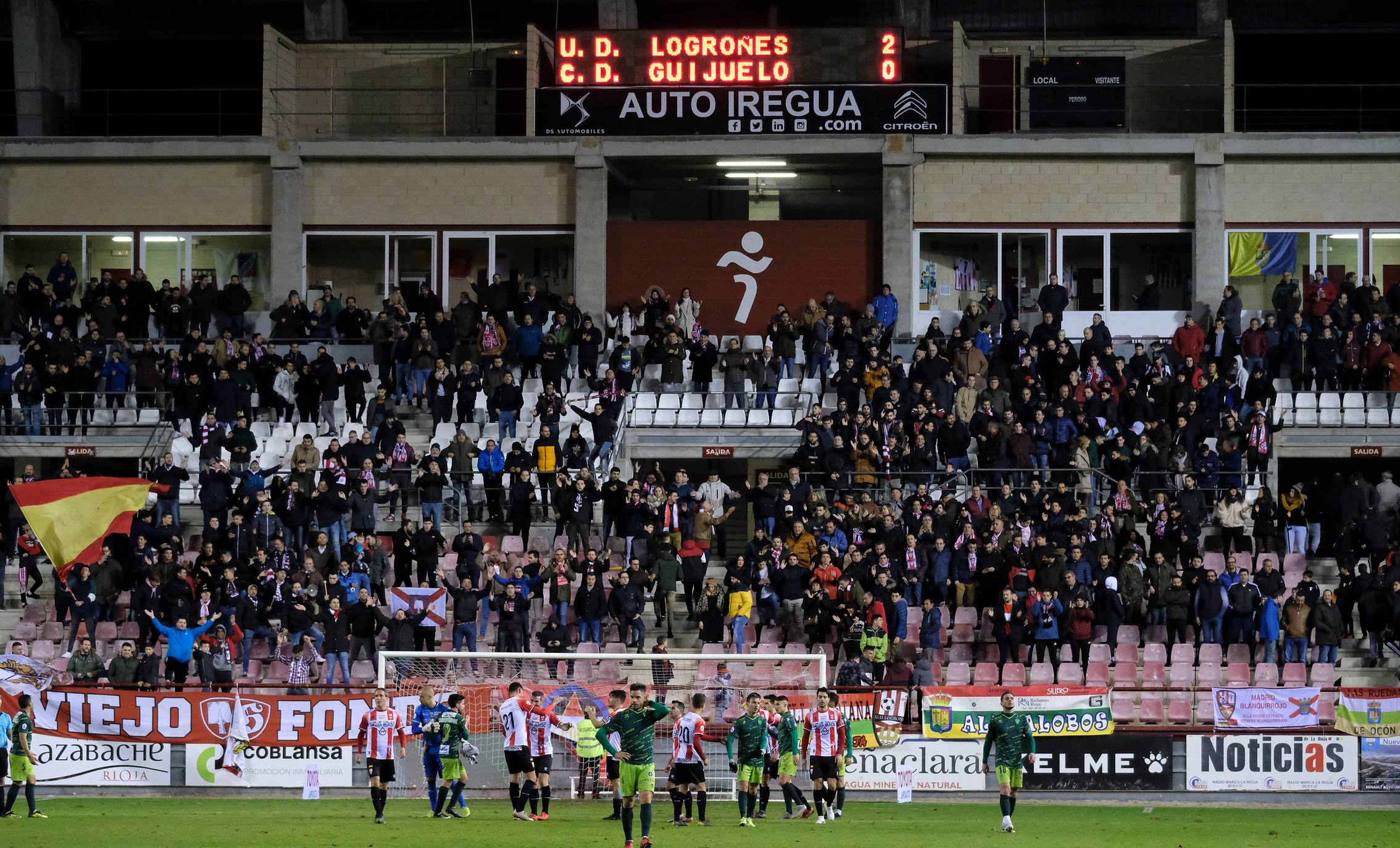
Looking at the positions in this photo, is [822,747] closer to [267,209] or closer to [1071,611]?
[1071,611]

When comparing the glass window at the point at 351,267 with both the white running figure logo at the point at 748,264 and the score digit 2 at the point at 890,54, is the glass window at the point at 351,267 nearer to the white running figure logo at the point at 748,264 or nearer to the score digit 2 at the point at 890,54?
the white running figure logo at the point at 748,264

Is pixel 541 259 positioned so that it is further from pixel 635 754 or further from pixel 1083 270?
pixel 635 754

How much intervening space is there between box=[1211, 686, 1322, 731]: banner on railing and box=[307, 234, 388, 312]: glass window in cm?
2385

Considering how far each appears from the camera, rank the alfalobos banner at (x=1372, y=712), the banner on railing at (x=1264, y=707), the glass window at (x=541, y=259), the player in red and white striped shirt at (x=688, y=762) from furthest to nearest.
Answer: the glass window at (x=541, y=259)
the banner on railing at (x=1264, y=707)
the alfalobos banner at (x=1372, y=712)
the player in red and white striped shirt at (x=688, y=762)

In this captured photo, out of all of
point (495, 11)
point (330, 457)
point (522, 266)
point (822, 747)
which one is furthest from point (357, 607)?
point (495, 11)

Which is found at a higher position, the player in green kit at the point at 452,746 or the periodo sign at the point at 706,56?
the periodo sign at the point at 706,56

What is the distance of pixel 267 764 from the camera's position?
2339 cm

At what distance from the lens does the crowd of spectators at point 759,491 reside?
87.8 feet

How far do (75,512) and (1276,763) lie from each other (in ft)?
58.3

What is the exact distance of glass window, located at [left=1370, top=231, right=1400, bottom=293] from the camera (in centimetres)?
3853

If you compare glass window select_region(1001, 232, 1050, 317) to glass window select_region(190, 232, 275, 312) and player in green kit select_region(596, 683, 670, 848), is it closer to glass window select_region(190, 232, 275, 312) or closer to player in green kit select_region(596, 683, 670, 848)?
glass window select_region(190, 232, 275, 312)

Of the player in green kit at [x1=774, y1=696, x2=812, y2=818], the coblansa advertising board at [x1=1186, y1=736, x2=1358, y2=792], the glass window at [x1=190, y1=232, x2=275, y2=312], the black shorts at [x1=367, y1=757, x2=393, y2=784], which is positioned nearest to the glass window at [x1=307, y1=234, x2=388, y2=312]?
the glass window at [x1=190, y1=232, x2=275, y2=312]

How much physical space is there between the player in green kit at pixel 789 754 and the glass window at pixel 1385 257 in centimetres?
2250

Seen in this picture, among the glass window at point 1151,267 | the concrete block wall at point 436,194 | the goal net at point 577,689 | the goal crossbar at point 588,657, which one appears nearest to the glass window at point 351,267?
the concrete block wall at point 436,194
